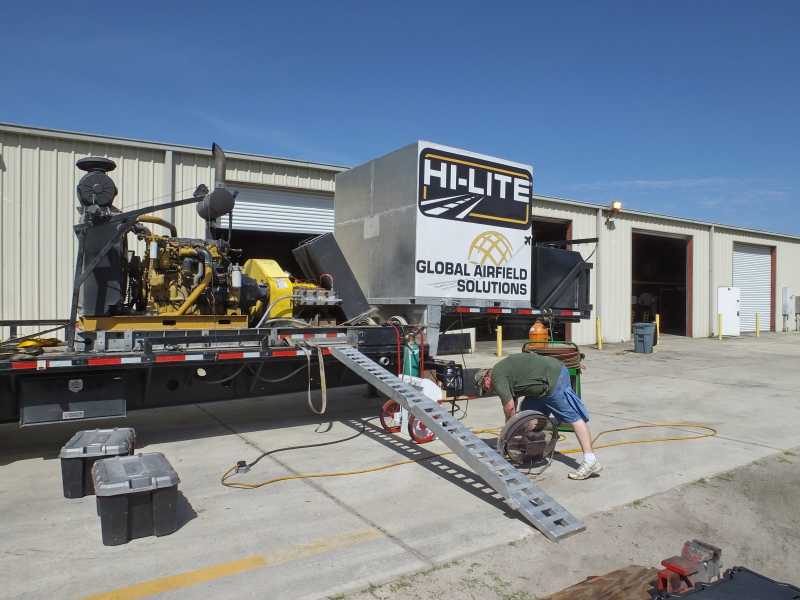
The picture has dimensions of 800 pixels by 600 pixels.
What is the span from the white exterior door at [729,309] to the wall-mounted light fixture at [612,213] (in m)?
6.95

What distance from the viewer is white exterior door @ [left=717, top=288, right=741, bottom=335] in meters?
24.5

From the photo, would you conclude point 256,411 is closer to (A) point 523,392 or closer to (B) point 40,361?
(B) point 40,361

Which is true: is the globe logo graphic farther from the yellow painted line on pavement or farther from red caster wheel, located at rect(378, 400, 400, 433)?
the yellow painted line on pavement

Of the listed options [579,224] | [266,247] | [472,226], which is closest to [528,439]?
[472,226]

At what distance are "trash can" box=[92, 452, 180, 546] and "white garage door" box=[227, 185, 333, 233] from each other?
954cm

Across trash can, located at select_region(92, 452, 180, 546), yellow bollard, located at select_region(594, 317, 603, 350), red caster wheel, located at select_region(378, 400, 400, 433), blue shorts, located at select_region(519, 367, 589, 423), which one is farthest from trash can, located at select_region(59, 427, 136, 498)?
yellow bollard, located at select_region(594, 317, 603, 350)

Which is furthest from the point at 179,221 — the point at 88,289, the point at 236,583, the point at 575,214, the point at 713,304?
the point at 713,304

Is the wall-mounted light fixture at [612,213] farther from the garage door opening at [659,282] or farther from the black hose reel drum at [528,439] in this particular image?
the black hose reel drum at [528,439]

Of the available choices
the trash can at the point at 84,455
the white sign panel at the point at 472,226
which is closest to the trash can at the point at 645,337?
the white sign panel at the point at 472,226

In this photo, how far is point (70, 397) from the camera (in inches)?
232

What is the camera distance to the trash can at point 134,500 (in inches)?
158

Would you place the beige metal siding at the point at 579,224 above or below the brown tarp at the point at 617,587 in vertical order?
above

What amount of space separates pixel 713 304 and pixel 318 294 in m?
21.5

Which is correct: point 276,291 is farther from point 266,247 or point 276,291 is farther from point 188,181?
point 266,247
